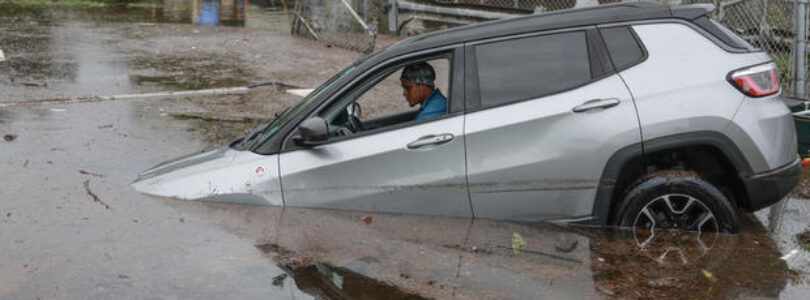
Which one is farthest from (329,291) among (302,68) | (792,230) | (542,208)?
(302,68)

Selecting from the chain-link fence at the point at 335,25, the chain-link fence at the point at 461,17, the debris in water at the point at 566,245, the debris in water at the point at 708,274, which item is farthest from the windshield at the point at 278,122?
the chain-link fence at the point at 335,25

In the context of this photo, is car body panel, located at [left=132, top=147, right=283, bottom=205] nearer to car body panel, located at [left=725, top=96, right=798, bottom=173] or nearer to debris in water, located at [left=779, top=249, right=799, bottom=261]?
car body panel, located at [left=725, top=96, right=798, bottom=173]

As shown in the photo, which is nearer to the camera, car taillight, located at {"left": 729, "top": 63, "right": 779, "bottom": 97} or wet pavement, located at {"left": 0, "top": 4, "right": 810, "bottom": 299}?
wet pavement, located at {"left": 0, "top": 4, "right": 810, "bottom": 299}

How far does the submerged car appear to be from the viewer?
5.85 meters

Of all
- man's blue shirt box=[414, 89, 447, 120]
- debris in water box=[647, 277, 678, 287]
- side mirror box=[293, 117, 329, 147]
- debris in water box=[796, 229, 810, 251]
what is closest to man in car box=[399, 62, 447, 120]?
man's blue shirt box=[414, 89, 447, 120]

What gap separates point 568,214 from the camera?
19.9 ft

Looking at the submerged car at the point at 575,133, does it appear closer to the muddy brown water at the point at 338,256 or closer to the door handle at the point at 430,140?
the door handle at the point at 430,140

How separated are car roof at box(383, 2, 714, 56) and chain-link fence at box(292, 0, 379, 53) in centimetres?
1028

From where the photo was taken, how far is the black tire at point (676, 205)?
5879mm

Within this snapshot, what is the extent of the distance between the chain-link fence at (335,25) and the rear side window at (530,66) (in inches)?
413

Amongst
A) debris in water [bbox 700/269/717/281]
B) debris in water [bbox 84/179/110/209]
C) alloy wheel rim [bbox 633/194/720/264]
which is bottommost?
debris in water [bbox 84/179/110/209]

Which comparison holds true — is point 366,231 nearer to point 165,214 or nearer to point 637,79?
point 165,214

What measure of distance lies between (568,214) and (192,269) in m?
2.33

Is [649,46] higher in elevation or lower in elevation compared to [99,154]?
higher
